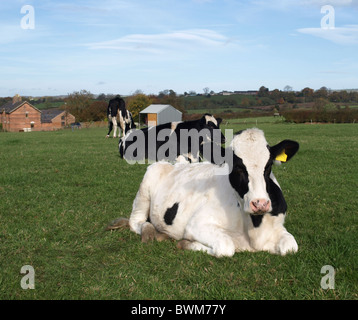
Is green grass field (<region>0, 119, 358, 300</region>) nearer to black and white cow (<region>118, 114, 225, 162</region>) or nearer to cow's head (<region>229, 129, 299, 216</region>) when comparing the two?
cow's head (<region>229, 129, 299, 216</region>)

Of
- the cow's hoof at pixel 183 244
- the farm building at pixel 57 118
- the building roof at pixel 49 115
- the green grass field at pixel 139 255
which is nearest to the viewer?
the green grass field at pixel 139 255

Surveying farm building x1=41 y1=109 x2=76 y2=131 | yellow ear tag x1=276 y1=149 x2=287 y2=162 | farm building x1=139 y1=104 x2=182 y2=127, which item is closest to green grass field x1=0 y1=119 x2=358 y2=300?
yellow ear tag x1=276 y1=149 x2=287 y2=162

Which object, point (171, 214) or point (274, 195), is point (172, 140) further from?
point (274, 195)

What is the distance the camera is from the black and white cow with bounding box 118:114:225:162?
15.1m

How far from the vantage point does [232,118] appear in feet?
238

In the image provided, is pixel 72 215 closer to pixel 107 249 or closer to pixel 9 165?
pixel 107 249

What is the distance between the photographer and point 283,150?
5445 mm

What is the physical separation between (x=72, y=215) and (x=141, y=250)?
2.49 meters

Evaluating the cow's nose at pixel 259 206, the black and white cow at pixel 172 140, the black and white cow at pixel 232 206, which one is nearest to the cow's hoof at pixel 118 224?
the black and white cow at pixel 232 206

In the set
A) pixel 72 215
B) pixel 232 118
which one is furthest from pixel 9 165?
pixel 232 118

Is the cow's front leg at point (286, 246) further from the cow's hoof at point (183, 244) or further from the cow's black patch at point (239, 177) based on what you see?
the cow's hoof at point (183, 244)

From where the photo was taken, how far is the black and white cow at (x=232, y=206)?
5129 mm

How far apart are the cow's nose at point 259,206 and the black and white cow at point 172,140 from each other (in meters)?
9.10

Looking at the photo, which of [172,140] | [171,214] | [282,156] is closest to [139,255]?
[171,214]
